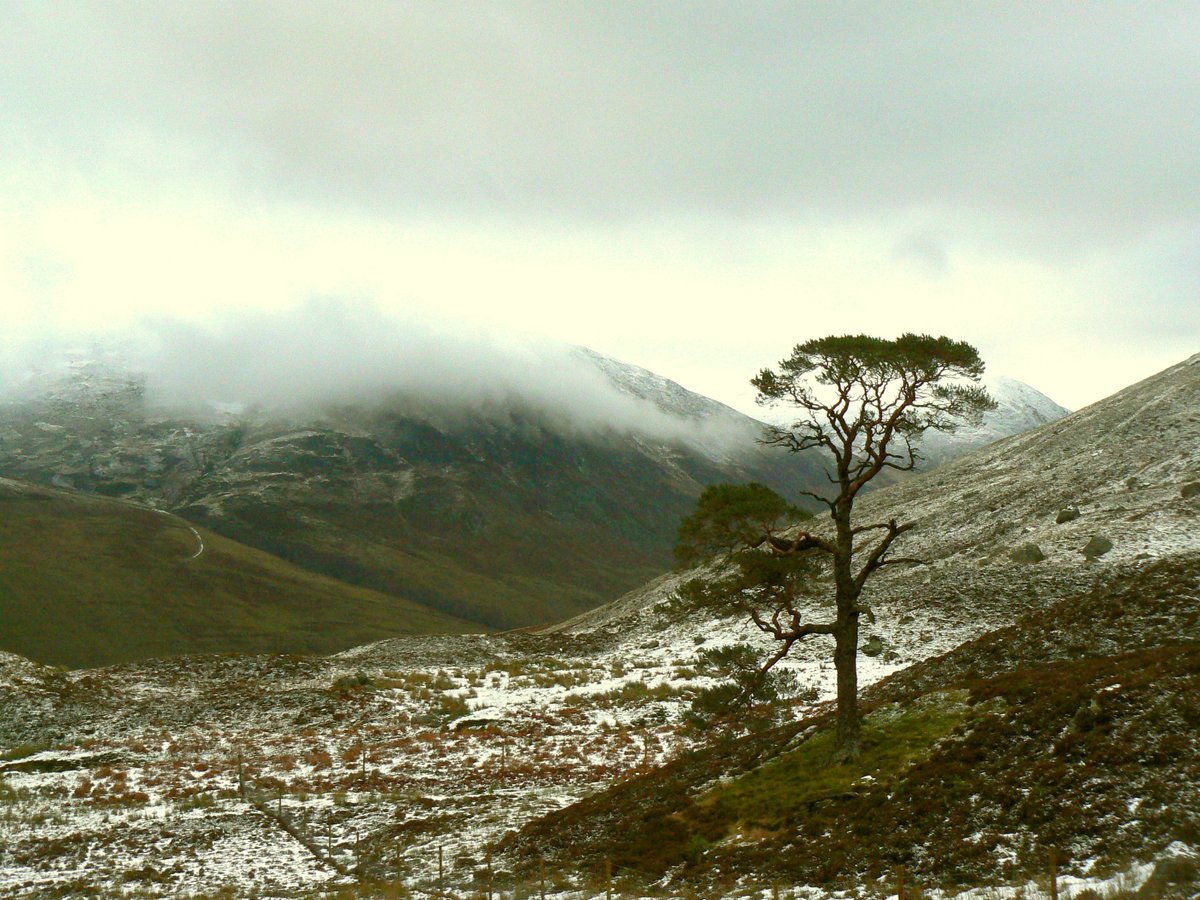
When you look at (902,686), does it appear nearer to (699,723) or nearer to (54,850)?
(699,723)

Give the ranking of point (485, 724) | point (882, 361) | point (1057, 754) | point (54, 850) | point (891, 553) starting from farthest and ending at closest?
1. point (891, 553)
2. point (485, 724)
3. point (54, 850)
4. point (882, 361)
5. point (1057, 754)

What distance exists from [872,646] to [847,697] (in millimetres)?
23260

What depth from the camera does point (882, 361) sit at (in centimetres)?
2403

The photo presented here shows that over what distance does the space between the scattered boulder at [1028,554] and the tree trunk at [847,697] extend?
3176cm

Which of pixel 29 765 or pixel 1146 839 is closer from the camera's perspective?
pixel 1146 839

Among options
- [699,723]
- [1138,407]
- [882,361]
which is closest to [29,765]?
[699,723]

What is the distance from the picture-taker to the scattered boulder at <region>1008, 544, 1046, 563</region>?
169ft

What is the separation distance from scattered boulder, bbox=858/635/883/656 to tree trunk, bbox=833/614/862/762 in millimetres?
21354

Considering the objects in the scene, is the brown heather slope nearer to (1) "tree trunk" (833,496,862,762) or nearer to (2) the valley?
(2) the valley

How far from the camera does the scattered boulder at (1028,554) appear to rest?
5166 cm

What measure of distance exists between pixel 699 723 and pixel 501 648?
5029 cm

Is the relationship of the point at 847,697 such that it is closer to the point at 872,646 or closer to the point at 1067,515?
the point at 872,646

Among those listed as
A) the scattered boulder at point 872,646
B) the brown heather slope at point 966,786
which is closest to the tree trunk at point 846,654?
the brown heather slope at point 966,786

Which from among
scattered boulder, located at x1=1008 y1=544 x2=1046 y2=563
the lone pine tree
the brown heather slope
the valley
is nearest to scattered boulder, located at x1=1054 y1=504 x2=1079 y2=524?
the valley
